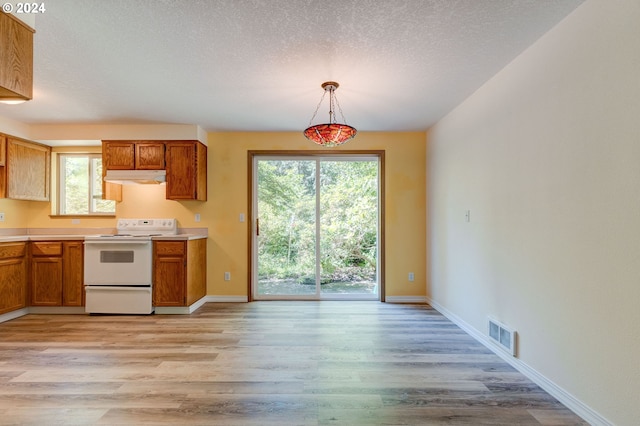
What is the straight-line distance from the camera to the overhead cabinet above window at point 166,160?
162 inches

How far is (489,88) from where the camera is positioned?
282 centimetres

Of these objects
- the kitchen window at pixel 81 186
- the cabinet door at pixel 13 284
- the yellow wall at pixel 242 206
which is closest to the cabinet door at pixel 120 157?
the yellow wall at pixel 242 206

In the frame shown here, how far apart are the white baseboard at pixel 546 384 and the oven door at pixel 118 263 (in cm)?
365

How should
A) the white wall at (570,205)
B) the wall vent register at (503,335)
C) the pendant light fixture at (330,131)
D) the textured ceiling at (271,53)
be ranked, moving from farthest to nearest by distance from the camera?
the pendant light fixture at (330,131), the wall vent register at (503,335), the textured ceiling at (271,53), the white wall at (570,205)

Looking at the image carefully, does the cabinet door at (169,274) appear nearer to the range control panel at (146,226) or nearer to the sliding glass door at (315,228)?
the range control panel at (146,226)

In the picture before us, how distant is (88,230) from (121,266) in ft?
3.71

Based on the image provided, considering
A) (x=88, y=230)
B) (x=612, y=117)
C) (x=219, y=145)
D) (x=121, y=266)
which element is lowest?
(x=121, y=266)

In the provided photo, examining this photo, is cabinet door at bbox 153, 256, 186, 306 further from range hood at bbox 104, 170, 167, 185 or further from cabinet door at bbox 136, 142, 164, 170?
cabinet door at bbox 136, 142, 164, 170

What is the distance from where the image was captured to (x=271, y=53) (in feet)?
7.74

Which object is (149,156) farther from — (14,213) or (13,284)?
(13,284)

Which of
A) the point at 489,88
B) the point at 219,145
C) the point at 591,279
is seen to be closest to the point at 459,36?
the point at 489,88

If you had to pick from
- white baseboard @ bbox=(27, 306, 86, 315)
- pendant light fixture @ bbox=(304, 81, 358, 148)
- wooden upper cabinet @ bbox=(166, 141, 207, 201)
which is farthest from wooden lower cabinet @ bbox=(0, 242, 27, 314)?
pendant light fixture @ bbox=(304, 81, 358, 148)

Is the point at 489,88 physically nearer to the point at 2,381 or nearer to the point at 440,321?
the point at 440,321

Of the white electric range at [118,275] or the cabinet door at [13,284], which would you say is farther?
the white electric range at [118,275]
